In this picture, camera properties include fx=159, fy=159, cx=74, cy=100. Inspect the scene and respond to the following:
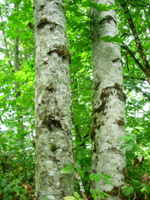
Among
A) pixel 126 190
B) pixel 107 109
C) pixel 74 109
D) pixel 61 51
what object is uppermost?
pixel 61 51

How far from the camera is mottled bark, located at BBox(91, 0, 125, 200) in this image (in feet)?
4.77

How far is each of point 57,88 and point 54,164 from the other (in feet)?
1.89

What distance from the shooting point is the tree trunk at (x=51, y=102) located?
1102 mm

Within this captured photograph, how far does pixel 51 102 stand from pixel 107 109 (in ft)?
Result: 2.24

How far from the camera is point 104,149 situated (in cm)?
154

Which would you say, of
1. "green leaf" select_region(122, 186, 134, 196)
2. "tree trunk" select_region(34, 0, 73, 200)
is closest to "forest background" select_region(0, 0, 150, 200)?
"green leaf" select_region(122, 186, 134, 196)

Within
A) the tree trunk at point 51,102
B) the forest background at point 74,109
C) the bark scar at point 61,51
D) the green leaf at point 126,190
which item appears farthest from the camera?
the forest background at point 74,109

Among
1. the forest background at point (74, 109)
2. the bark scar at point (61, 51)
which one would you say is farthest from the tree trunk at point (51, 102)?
the forest background at point (74, 109)

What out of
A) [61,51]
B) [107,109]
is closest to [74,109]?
[107,109]

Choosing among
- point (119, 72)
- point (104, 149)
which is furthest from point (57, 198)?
point (119, 72)

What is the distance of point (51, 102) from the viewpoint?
1247 millimetres

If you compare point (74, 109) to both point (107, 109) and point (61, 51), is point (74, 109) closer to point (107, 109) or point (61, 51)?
point (107, 109)

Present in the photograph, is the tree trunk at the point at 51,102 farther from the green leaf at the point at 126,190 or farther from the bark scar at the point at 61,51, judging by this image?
Answer: the green leaf at the point at 126,190

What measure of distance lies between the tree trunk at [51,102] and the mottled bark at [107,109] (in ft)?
1.55
